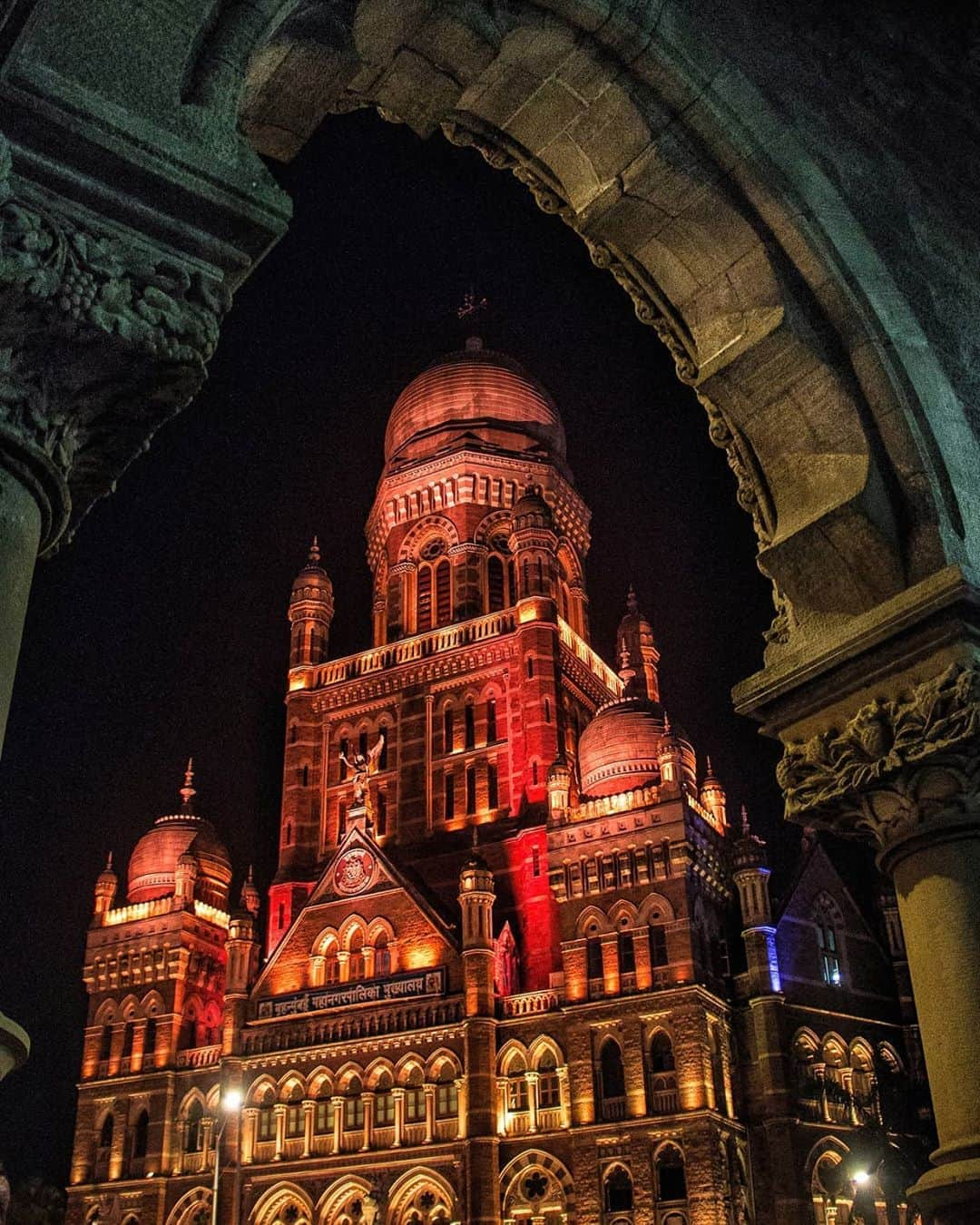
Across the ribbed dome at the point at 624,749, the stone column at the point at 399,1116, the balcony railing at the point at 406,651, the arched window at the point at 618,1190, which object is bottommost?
the arched window at the point at 618,1190

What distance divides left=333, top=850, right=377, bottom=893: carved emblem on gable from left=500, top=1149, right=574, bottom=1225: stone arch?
832 centimetres

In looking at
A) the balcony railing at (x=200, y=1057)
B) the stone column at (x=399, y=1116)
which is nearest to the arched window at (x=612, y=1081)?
the stone column at (x=399, y=1116)

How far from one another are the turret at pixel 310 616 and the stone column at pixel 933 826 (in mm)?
36679

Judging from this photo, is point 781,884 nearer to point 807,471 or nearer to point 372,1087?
point 372,1087

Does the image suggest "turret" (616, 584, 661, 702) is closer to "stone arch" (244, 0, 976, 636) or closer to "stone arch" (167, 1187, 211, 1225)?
"stone arch" (167, 1187, 211, 1225)

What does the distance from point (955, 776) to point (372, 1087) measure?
2813 centimetres

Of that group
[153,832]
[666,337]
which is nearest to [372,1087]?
[153,832]

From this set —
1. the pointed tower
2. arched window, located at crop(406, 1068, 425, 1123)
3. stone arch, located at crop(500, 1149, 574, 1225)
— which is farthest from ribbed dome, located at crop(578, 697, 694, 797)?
stone arch, located at crop(500, 1149, 574, 1225)

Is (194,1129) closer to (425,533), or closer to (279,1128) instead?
(279,1128)

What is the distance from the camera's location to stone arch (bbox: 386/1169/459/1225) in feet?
97.5

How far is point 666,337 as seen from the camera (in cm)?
682

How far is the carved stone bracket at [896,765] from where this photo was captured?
5.66 metres

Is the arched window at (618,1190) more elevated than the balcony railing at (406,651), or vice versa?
the balcony railing at (406,651)

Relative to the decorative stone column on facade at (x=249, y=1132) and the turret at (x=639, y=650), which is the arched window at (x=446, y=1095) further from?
the turret at (x=639, y=650)
